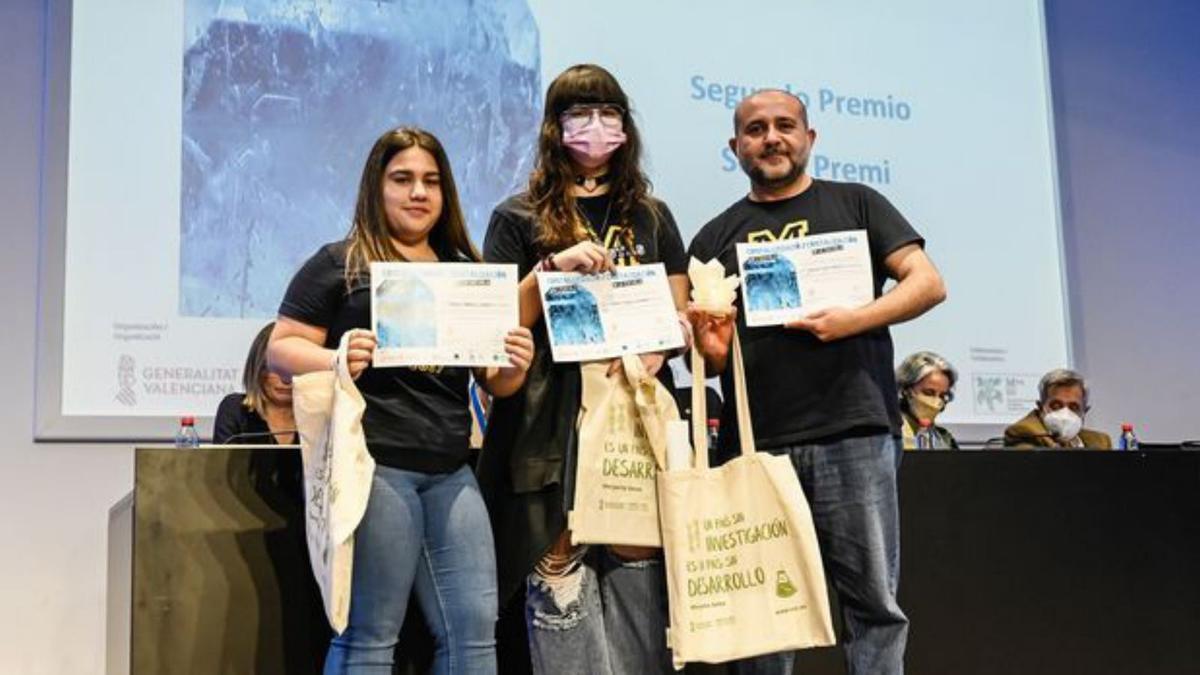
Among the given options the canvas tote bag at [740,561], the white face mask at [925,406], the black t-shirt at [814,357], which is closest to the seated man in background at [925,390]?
the white face mask at [925,406]

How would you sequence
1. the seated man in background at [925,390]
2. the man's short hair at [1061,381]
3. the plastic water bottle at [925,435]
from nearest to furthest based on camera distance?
the plastic water bottle at [925,435], the seated man in background at [925,390], the man's short hair at [1061,381]

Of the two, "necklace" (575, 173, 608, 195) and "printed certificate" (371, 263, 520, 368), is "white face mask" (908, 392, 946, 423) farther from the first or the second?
"printed certificate" (371, 263, 520, 368)

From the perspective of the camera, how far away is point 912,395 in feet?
13.9

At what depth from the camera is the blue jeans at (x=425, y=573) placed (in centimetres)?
194

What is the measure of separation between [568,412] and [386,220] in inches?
19.5

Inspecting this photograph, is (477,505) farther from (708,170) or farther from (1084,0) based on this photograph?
(1084,0)

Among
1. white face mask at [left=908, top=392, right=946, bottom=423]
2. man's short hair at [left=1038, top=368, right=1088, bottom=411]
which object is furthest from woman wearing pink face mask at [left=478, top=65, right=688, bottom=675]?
man's short hair at [left=1038, top=368, right=1088, bottom=411]

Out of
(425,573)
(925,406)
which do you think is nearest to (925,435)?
(925,406)

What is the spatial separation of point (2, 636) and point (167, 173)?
1.52 m

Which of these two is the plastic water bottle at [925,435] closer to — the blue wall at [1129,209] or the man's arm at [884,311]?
the man's arm at [884,311]

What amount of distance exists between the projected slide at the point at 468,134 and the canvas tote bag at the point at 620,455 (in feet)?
6.97

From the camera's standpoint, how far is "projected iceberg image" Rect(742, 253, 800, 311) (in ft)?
7.04

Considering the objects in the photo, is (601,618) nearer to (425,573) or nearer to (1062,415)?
(425,573)

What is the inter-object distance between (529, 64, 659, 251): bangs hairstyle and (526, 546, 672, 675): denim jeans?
57 cm
